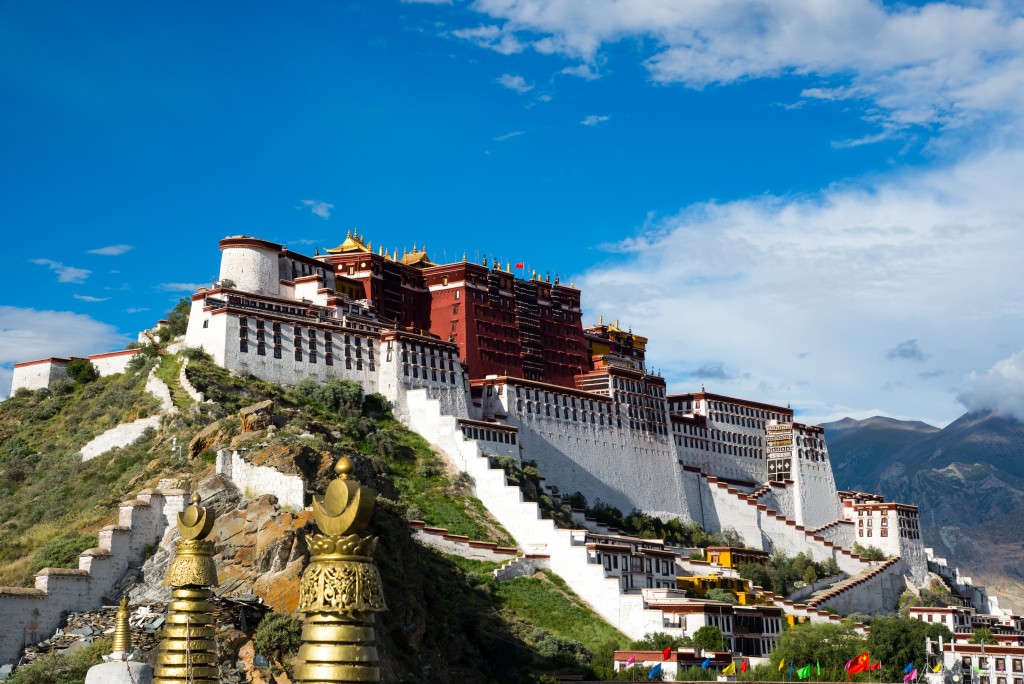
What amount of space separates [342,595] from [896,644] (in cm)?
6439

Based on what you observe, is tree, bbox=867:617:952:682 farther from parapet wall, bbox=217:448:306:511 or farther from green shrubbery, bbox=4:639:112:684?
green shrubbery, bbox=4:639:112:684

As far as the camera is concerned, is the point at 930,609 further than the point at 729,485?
No

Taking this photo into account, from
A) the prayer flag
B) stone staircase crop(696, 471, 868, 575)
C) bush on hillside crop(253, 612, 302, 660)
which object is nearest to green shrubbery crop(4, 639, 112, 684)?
bush on hillside crop(253, 612, 302, 660)

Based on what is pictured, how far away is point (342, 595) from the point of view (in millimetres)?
Answer: 7359

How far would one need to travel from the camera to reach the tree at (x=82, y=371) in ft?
252

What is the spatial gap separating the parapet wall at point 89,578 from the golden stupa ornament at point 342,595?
121 feet

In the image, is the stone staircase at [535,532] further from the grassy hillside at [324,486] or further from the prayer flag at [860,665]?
the prayer flag at [860,665]

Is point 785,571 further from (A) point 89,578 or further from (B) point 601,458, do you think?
(A) point 89,578

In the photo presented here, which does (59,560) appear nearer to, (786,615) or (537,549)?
(537,549)

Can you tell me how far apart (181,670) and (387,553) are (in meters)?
40.9

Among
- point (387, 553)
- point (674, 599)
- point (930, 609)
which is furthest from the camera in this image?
point (930, 609)

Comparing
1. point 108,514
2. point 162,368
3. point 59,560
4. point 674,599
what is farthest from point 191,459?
point 674,599

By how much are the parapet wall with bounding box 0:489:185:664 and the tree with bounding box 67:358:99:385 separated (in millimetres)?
28549

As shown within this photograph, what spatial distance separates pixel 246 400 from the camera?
217ft
